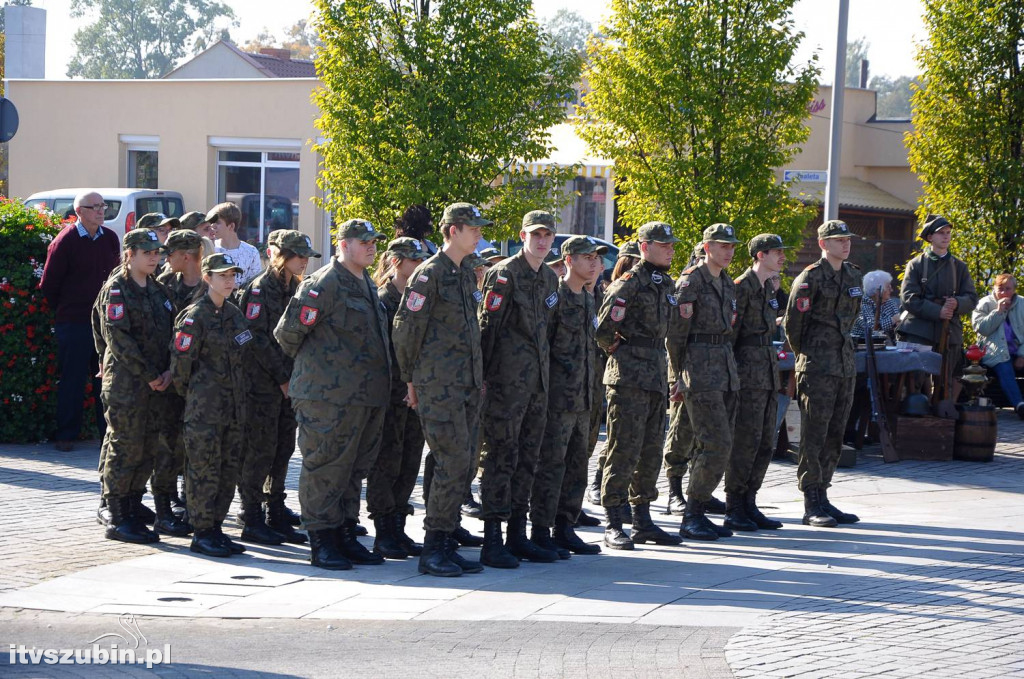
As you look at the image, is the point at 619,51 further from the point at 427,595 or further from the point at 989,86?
the point at 427,595

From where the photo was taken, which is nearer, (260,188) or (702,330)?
(702,330)

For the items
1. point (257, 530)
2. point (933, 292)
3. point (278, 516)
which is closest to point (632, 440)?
point (278, 516)

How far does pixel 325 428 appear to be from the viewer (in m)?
7.94

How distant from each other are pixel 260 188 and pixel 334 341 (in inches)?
1052

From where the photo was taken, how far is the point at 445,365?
7.87m

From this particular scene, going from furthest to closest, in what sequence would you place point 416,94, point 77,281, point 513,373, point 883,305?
point 416,94, point 883,305, point 77,281, point 513,373

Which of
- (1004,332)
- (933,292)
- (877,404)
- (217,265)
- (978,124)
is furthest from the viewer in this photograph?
(978,124)

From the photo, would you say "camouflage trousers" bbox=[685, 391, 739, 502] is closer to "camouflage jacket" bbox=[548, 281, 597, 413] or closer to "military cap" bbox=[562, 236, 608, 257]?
"camouflage jacket" bbox=[548, 281, 597, 413]

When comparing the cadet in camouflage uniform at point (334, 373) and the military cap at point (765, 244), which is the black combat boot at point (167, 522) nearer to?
the cadet in camouflage uniform at point (334, 373)

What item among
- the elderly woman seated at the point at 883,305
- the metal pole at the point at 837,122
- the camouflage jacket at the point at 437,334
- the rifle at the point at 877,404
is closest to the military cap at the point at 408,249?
the camouflage jacket at the point at 437,334

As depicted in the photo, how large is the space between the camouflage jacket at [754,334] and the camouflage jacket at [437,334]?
2.62 m

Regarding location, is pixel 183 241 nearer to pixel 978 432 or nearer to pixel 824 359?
pixel 824 359

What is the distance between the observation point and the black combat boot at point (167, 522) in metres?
8.81

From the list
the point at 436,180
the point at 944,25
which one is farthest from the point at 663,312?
the point at 944,25
